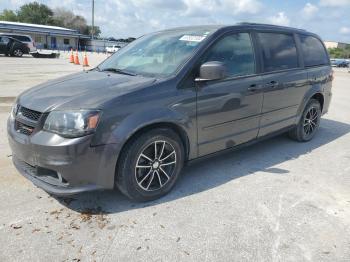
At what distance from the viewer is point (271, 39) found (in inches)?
196

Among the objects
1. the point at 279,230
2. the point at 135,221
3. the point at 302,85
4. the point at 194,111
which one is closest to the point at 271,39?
the point at 302,85

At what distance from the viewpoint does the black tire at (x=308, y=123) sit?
5.91m

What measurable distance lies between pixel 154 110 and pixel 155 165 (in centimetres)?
61

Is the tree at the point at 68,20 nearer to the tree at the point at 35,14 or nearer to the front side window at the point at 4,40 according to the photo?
the tree at the point at 35,14

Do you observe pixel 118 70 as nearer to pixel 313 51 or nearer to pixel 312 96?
pixel 312 96

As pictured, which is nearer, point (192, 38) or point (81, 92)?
point (81, 92)

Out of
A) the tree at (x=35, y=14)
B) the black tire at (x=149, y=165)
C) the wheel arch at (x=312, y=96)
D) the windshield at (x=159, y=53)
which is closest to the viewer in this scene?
the black tire at (x=149, y=165)

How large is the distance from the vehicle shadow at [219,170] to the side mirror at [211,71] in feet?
3.65

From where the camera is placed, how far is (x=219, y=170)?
15.2 feet

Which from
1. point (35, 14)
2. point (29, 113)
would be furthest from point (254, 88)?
point (35, 14)

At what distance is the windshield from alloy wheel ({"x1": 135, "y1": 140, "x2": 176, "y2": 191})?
81cm

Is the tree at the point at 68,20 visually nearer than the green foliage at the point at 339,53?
A: No

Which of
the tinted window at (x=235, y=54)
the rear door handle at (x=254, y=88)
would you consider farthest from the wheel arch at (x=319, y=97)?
the tinted window at (x=235, y=54)

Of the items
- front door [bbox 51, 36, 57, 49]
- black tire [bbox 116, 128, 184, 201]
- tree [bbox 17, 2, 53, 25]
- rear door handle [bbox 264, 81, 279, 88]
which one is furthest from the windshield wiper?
tree [bbox 17, 2, 53, 25]
